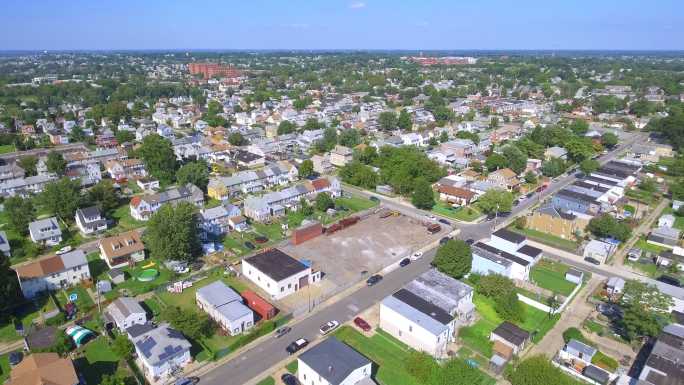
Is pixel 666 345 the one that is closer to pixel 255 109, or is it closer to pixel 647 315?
pixel 647 315

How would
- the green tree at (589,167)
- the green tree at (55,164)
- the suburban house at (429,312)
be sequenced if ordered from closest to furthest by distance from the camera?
the suburban house at (429,312) → the green tree at (55,164) → the green tree at (589,167)

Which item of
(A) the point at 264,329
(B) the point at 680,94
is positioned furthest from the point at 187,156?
(B) the point at 680,94

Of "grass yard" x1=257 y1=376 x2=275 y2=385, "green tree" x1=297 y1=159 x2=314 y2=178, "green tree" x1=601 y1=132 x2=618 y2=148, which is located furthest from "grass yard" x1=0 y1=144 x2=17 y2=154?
"green tree" x1=601 y1=132 x2=618 y2=148

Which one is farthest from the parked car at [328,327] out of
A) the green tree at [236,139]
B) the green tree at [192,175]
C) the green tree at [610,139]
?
the green tree at [610,139]

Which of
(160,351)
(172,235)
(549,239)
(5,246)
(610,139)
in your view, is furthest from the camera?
(610,139)

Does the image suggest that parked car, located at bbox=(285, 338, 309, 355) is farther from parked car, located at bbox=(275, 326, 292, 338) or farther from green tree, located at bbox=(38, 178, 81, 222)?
green tree, located at bbox=(38, 178, 81, 222)

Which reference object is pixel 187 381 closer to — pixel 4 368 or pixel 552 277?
pixel 4 368

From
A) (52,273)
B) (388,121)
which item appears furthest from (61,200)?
(388,121)

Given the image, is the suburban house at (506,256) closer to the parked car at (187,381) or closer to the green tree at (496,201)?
the green tree at (496,201)
